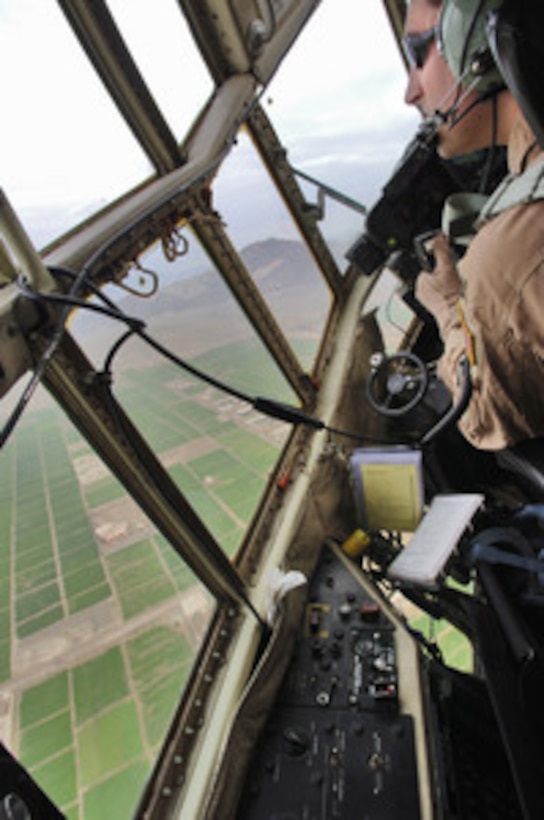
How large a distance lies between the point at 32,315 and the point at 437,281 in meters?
1.45

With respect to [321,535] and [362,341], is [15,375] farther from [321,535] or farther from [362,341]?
[362,341]

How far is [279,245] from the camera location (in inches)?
113

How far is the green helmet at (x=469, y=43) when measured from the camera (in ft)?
3.49

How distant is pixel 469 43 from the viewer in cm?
115

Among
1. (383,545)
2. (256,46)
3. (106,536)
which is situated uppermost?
(256,46)

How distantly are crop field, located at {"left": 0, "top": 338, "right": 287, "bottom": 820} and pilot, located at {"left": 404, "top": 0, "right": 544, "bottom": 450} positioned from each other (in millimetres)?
1132

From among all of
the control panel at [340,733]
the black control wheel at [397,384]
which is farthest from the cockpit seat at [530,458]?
the control panel at [340,733]

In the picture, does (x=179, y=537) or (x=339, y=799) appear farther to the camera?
(x=179, y=537)

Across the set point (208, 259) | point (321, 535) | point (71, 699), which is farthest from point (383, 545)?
point (208, 259)

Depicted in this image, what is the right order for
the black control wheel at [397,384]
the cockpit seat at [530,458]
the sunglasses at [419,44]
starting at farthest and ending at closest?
the black control wheel at [397,384], the cockpit seat at [530,458], the sunglasses at [419,44]

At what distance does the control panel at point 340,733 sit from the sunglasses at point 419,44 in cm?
186

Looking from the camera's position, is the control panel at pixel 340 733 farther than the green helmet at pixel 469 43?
Yes

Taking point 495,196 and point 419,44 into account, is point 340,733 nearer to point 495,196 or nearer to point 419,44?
point 495,196

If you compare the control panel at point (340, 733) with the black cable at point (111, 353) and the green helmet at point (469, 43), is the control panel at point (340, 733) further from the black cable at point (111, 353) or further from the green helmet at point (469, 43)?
the green helmet at point (469, 43)
